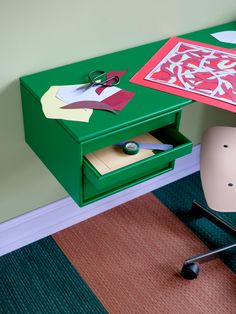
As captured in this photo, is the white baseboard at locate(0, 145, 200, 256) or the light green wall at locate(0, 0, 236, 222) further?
the white baseboard at locate(0, 145, 200, 256)

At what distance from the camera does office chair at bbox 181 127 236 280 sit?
150 centimetres

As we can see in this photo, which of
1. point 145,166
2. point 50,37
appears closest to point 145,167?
point 145,166

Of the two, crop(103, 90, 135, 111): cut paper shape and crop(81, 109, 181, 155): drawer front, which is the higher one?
crop(103, 90, 135, 111): cut paper shape

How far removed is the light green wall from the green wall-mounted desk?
5 centimetres

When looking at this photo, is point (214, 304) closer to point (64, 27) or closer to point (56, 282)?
point (56, 282)

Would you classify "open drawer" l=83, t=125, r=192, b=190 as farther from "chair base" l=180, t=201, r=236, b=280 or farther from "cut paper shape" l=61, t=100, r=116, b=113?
"chair base" l=180, t=201, r=236, b=280

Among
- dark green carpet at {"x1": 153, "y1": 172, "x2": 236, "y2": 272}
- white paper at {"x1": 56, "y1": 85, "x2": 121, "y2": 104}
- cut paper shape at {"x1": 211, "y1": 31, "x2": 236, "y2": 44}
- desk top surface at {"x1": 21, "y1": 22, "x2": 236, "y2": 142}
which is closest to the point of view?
desk top surface at {"x1": 21, "y1": 22, "x2": 236, "y2": 142}

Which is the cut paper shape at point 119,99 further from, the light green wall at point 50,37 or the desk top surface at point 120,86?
the light green wall at point 50,37

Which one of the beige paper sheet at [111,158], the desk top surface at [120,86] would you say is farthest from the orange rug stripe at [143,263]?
the desk top surface at [120,86]

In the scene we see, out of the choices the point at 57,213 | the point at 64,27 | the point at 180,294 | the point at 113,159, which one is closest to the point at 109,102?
the point at 113,159

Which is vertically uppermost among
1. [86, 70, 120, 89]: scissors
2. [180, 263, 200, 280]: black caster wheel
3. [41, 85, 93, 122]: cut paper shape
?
[86, 70, 120, 89]: scissors

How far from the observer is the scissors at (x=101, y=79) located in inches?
57.1

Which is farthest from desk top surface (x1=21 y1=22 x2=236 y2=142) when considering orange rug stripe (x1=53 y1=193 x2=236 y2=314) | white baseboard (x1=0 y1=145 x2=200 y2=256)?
orange rug stripe (x1=53 y1=193 x2=236 y2=314)

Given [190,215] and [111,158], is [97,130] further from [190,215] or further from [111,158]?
[190,215]
